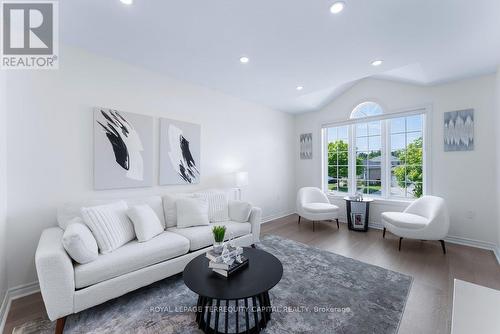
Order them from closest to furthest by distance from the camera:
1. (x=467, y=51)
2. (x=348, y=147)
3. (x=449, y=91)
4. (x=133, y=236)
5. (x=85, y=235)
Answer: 1. (x=85, y=235)
2. (x=133, y=236)
3. (x=467, y=51)
4. (x=449, y=91)
5. (x=348, y=147)

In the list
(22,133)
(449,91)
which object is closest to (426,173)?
(449,91)

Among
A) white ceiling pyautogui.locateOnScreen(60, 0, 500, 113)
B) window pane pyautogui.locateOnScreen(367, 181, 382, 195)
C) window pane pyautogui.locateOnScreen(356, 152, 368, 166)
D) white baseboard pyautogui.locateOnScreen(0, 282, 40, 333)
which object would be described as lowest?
white baseboard pyautogui.locateOnScreen(0, 282, 40, 333)

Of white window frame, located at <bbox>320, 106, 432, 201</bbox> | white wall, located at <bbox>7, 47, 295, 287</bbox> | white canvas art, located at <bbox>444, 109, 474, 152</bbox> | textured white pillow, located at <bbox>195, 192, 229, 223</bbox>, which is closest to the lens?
white wall, located at <bbox>7, 47, 295, 287</bbox>

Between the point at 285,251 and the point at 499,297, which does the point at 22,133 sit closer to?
the point at 285,251

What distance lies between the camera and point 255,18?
198 cm

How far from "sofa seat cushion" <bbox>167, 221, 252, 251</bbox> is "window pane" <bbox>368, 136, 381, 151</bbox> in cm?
327

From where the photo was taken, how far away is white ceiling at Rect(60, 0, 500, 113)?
6.05 feet

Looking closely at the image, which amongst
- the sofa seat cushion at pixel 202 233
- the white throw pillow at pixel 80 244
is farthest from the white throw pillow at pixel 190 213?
the white throw pillow at pixel 80 244

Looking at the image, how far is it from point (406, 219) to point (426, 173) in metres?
1.15

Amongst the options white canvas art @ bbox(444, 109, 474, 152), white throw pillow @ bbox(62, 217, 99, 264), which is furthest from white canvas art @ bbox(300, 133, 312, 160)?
white throw pillow @ bbox(62, 217, 99, 264)

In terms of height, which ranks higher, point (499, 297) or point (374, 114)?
point (374, 114)

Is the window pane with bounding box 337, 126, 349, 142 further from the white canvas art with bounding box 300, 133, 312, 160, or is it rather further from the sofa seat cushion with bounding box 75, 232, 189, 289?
the sofa seat cushion with bounding box 75, 232, 189, 289

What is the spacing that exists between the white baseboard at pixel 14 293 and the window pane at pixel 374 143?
557cm

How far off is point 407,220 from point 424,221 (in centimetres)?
22
